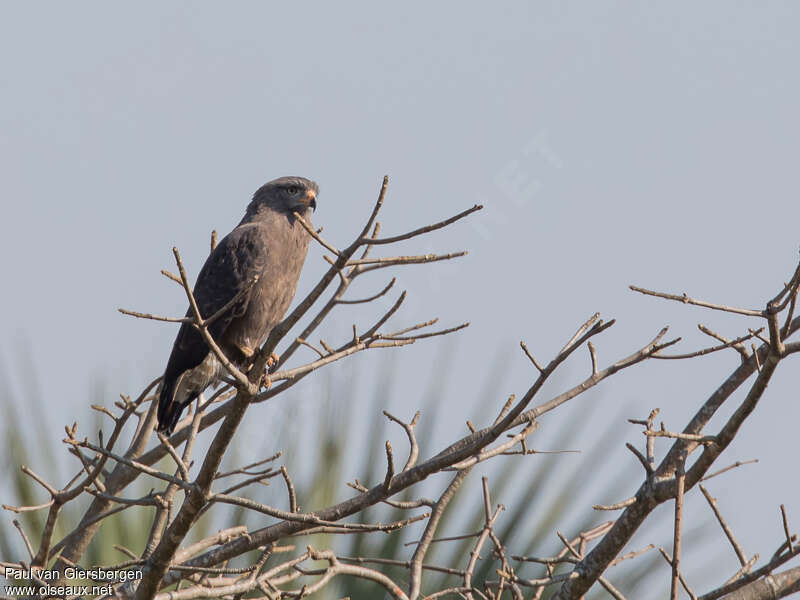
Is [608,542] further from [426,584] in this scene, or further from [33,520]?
[33,520]

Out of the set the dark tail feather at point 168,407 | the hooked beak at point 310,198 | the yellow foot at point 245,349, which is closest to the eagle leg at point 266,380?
the dark tail feather at point 168,407

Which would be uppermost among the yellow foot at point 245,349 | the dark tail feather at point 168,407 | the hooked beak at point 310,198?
the hooked beak at point 310,198

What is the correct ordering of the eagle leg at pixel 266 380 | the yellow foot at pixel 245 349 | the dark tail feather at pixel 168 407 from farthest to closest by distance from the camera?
1. the yellow foot at pixel 245 349
2. the dark tail feather at pixel 168 407
3. the eagle leg at pixel 266 380

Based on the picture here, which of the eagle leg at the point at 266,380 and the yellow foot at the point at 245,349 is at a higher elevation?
the eagle leg at the point at 266,380

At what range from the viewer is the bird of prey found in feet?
15.7

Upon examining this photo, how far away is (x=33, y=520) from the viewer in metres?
5.15

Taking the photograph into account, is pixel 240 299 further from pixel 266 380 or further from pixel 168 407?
pixel 266 380

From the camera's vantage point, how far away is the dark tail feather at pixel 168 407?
4574 millimetres

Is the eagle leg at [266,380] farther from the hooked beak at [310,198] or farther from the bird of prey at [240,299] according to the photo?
the hooked beak at [310,198]

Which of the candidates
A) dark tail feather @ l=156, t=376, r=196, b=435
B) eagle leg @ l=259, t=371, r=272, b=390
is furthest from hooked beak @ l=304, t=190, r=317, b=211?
eagle leg @ l=259, t=371, r=272, b=390

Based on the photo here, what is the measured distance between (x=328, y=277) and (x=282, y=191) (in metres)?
2.94

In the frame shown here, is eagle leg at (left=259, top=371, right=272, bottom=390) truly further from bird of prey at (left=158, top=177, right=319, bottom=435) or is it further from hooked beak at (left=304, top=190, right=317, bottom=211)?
hooked beak at (left=304, top=190, right=317, bottom=211)

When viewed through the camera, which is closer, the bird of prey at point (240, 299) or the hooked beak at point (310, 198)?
the bird of prey at point (240, 299)

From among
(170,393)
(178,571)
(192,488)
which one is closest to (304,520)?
(192,488)
